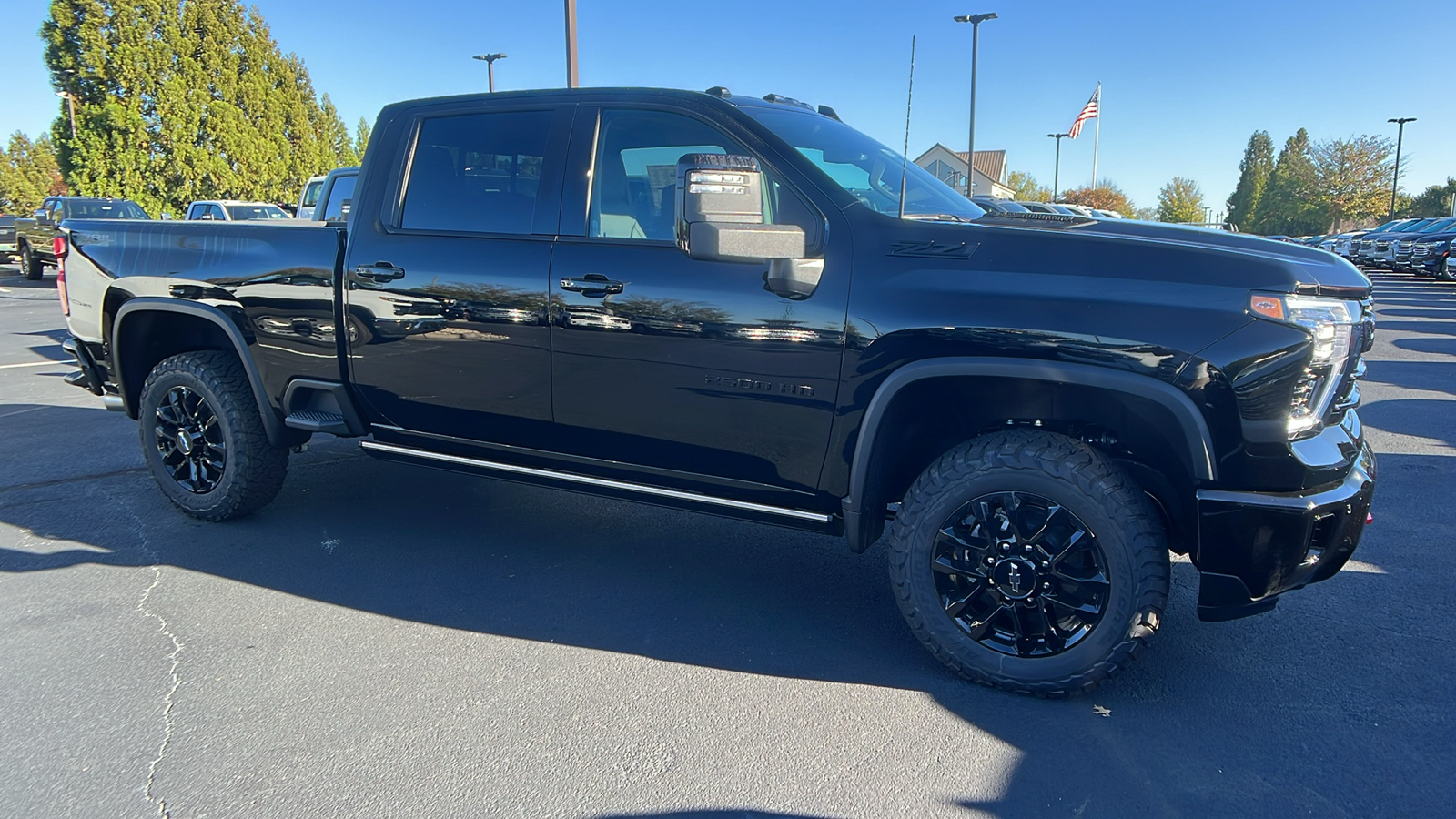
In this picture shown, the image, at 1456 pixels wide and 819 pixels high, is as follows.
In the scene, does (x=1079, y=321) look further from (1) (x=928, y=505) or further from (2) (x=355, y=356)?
(2) (x=355, y=356)

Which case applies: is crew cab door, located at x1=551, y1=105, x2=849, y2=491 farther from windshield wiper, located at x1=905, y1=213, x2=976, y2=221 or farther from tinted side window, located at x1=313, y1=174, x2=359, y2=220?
tinted side window, located at x1=313, y1=174, x2=359, y2=220

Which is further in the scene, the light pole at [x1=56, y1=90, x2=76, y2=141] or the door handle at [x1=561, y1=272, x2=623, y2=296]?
the light pole at [x1=56, y1=90, x2=76, y2=141]

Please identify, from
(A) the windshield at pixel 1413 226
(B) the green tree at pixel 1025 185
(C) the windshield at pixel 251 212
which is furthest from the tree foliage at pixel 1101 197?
(C) the windshield at pixel 251 212

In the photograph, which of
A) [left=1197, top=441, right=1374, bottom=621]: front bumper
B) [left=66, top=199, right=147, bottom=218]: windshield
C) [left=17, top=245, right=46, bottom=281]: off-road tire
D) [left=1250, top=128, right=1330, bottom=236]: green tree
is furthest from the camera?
[left=1250, top=128, right=1330, bottom=236]: green tree

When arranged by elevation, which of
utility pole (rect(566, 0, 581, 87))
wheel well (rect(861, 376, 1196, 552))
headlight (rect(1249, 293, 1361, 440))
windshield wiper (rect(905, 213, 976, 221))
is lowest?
wheel well (rect(861, 376, 1196, 552))

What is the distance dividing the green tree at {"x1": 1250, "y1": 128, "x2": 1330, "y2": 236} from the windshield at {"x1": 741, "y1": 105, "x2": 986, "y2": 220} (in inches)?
2689

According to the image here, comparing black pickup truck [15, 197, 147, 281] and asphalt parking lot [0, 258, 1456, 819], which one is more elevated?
black pickup truck [15, 197, 147, 281]

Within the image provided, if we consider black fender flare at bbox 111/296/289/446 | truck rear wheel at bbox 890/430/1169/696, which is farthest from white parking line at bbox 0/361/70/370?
truck rear wheel at bbox 890/430/1169/696

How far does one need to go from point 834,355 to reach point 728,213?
0.60 metres

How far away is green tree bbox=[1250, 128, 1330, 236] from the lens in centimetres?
6019

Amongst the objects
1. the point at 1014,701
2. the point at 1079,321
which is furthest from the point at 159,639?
the point at 1079,321

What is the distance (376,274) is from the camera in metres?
3.93

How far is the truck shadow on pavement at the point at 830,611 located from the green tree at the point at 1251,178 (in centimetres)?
8716

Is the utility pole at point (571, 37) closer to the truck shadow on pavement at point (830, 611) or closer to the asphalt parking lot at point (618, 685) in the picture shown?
the truck shadow on pavement at point (830, 611)
